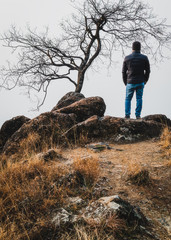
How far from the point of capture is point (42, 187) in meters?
2.01

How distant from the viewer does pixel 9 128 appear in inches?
238

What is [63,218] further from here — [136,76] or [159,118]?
[159,118]

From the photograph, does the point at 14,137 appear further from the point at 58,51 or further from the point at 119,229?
the point at 58,51

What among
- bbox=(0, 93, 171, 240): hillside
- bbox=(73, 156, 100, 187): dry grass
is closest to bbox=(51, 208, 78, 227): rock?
bbox=(0, 93, 171, 240): hillside

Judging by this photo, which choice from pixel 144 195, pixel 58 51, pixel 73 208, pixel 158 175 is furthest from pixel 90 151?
pixel 58 51

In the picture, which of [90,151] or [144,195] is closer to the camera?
[144,195]

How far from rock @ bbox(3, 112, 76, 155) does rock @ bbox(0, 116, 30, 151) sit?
106cm

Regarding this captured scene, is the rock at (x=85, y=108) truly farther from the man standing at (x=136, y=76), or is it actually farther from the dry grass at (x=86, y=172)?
the dry grass at (x=86, y=172)

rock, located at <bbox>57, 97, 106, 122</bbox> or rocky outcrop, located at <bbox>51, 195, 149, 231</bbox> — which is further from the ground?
rock, located at <bbox>57, 97, 106, 122</bbox>

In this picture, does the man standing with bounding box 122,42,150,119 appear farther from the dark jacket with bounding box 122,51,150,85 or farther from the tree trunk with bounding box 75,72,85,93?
the tree trunk with bounding box 75,72,85,93

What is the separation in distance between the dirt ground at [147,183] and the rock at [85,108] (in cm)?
228

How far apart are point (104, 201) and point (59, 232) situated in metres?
0.54

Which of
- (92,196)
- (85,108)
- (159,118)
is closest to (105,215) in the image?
(92,196)

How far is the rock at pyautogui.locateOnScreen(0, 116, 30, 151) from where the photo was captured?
5938 millimetres
